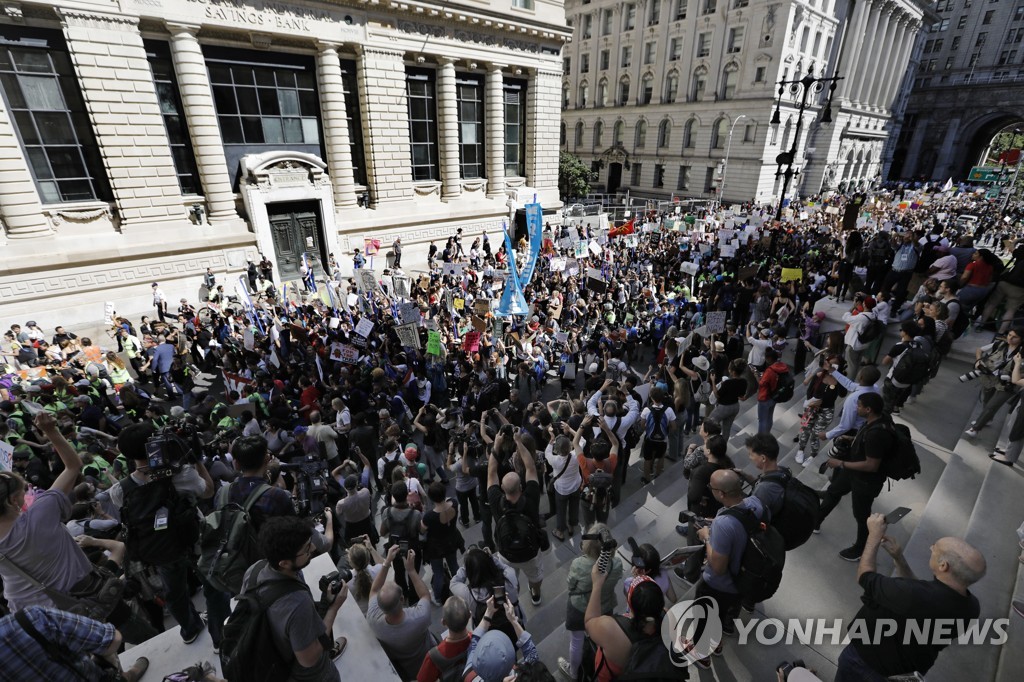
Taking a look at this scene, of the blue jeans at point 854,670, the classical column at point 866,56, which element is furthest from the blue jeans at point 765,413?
the classical column at point 866,56

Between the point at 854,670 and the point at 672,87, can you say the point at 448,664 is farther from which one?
the point at 672,87

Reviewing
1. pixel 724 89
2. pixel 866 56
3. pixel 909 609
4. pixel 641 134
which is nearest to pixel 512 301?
pixel 909 609

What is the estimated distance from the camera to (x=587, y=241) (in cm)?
1672

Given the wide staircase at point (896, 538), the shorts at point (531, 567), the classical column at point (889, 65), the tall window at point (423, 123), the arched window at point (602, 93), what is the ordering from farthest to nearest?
the classical column at point (889, 65) → the arched window at point (602, 93) → the tall window at point (423, 123) → the shorts at point (531, 567) → the wide staircase at point (896, 538)

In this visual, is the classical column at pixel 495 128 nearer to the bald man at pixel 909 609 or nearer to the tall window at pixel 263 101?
the tall window at pixel 263 101

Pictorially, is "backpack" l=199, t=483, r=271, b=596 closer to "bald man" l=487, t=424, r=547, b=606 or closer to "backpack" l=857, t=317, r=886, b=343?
"bald man" l=487, t=424, r=547, b=606

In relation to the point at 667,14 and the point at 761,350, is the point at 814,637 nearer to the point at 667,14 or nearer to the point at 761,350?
the point at 761,350

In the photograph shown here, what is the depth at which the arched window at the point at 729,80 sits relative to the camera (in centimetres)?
4235

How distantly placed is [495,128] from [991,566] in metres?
25.0

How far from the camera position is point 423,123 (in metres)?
23.1

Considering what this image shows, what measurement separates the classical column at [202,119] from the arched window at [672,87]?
42.9 m

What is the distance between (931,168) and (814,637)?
88496 millimetres

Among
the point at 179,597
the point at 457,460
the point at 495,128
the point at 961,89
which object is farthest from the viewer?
the point at 961,89

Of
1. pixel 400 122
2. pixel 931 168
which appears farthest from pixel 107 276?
pixel 931 168
